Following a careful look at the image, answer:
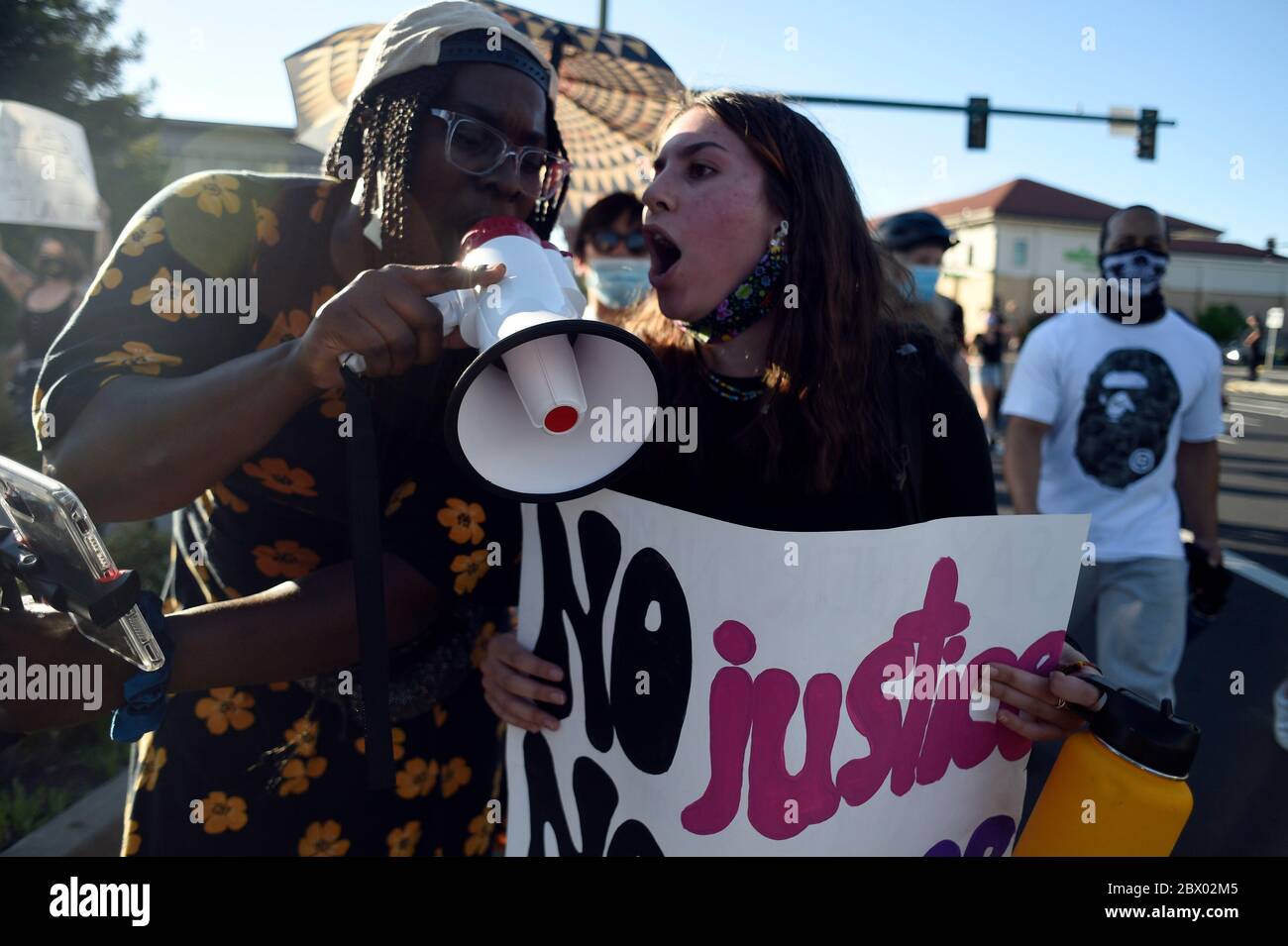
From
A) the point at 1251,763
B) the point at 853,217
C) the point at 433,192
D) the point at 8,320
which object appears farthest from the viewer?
the point at 8,320

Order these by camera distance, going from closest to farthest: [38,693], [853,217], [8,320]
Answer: [38,693] → [853,217] → [8,320]

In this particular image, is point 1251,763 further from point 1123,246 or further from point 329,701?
point 329,701

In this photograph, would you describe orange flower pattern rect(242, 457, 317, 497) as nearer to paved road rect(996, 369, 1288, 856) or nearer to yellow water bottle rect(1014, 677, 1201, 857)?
yellow water bottle rect(1014, 677, 1201, 857)

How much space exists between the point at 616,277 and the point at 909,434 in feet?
9.57

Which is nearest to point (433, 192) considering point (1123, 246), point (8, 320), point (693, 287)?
point (693, 287)

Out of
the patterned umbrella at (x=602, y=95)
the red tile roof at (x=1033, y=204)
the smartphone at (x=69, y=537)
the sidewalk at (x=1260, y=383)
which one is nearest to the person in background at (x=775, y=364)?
the smartphone at (x=69, y=537)

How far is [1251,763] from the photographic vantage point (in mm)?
3879

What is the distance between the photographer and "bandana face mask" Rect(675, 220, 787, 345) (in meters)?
1.68

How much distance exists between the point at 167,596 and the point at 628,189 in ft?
9.03

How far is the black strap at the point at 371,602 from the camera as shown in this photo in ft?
4.25

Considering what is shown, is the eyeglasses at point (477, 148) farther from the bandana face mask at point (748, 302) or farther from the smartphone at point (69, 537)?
the smartphone at point (69, 537)

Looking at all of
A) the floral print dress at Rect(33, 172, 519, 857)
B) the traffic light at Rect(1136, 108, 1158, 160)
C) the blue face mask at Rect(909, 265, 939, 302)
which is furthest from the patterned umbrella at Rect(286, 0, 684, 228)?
the traffic light at Rect(1136, 108, 1158, 160)

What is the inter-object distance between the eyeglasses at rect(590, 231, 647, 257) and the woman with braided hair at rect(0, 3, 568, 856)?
2758mm

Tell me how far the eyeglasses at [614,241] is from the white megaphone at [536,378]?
127 inches
